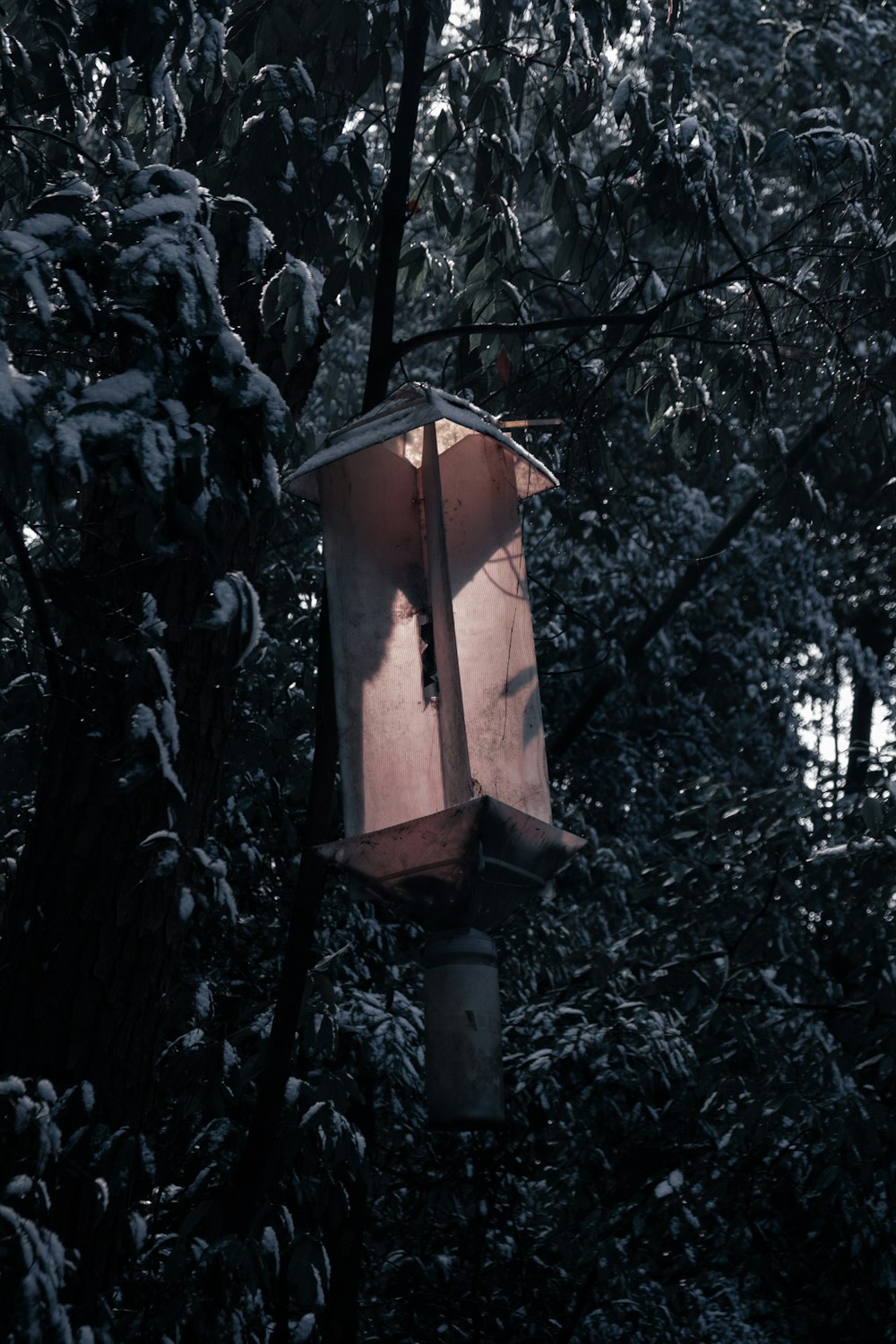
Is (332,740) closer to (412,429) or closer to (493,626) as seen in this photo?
(493,626)

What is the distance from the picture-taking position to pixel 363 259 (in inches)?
200

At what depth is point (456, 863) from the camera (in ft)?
7.07

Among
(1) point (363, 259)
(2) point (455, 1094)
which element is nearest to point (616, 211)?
(1) point (363, 259)

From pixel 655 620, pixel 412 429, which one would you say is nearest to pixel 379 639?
pixel 412 429

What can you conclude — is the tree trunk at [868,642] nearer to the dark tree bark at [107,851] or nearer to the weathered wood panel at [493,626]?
the dark tree bark at [107,851]

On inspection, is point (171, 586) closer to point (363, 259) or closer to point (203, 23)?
point (203, 23)

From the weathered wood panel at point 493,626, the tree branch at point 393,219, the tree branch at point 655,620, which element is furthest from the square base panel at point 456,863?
the tree branch at point 655,620

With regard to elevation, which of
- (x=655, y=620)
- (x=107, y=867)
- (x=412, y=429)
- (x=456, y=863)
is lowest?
(x=456, y=863)

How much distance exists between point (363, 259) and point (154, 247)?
2.64m

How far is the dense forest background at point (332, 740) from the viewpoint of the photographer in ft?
9.11

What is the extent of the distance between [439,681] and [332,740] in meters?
0.65

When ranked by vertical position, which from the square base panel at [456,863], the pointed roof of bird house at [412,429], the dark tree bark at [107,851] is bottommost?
the square base panel at [456,863]

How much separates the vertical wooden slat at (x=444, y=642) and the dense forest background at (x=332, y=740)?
0.95 feet

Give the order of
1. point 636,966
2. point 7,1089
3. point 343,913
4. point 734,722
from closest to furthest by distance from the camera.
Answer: point 7,1089, point 636,966, point 343,913, point 734,722
